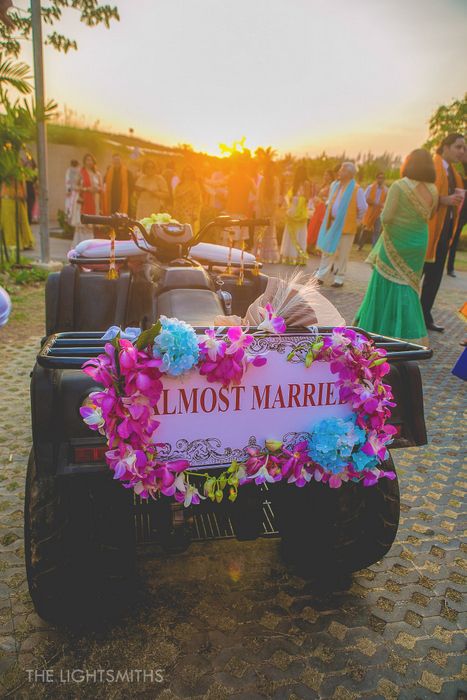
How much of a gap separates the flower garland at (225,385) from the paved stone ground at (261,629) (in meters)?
0.67

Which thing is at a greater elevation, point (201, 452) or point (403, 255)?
point (403, 255)

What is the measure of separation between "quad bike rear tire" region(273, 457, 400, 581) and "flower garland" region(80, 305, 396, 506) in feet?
0.46

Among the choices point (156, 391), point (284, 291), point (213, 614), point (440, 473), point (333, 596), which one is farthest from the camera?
point (440, 473)

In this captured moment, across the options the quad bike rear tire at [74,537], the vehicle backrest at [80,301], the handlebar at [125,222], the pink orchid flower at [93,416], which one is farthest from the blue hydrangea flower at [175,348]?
the vehicle backrest at [80,301]

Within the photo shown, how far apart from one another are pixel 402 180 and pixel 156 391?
4.84 m

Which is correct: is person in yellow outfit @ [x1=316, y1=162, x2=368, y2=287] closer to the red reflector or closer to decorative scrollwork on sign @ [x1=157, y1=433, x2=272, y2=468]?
decorative scrollwork on sign @ [x1=157, y1=433, x2=272, y2=468]

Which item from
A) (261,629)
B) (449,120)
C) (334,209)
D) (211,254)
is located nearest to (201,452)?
(261,629)

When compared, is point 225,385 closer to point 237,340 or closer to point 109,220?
point 237,340

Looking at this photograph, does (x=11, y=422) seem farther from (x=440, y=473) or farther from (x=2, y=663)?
(x=440, y=473)

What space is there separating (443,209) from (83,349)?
5974 mm

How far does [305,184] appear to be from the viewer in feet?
39.8

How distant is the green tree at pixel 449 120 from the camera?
119 ft

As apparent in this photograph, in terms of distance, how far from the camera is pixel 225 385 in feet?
5.41

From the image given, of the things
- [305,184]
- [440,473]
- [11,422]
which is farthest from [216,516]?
[305,184]
